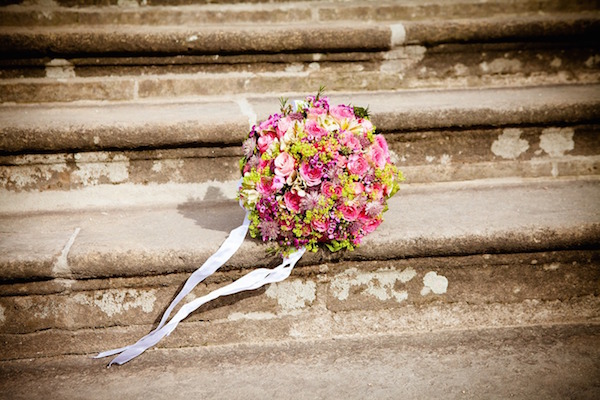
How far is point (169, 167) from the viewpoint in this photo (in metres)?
2.35

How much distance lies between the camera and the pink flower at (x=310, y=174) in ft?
5.33

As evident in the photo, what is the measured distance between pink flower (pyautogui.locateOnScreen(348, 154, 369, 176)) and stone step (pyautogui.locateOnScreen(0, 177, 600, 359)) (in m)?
0.35

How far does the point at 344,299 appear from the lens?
193 cm

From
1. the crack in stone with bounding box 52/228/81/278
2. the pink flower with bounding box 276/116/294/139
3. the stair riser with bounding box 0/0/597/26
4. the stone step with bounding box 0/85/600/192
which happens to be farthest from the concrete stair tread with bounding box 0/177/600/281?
the stair riser with bounding box 0/0/597/26

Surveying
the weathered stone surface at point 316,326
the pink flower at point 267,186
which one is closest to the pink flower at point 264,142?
the pink flower at point 267,186

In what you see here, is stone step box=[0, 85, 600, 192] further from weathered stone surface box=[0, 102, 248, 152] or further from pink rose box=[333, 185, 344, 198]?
pink rose box=[333, 185, 344, 198]

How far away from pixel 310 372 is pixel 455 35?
2.35 metres

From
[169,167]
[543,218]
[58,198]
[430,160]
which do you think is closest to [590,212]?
[543,218]

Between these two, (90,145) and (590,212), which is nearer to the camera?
(590,212)

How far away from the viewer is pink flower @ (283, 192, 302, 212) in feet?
5.39

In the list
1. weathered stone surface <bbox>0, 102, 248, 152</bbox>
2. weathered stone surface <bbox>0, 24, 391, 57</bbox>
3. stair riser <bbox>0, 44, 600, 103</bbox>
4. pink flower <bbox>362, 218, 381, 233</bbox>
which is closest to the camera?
pink flower <bbox>362, 218, 381, 233</bbox>

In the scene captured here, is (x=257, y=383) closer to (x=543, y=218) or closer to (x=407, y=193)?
(x=407, y=193)

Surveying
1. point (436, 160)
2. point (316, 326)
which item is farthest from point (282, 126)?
point (436, 160)

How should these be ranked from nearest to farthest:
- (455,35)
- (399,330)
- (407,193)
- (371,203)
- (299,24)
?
(371,203) < (399,330) < (407,193) < (455,35) < (299,24)
